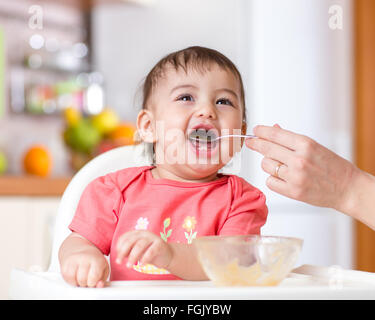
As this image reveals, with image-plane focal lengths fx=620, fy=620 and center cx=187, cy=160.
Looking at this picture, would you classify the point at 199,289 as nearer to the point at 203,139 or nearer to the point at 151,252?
the point at 151,252

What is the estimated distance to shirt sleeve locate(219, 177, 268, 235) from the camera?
0.72m

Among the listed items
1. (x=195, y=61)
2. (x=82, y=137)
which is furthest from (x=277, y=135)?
(x=82, y=137)

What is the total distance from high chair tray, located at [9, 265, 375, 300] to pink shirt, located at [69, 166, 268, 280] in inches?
3.6

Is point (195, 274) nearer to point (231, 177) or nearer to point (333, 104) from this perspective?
point (231, 177)

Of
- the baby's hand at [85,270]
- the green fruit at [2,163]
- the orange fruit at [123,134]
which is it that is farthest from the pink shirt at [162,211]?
the green fruit at [2,163]

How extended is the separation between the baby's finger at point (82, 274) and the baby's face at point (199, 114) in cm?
19

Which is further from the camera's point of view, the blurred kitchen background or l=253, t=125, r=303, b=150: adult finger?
the blurred kitchen background

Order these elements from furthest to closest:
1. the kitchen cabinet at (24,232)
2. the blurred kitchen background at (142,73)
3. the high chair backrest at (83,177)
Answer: the blurred kitchen background at (142,73), the kitchen cabinet at (24,232), the high chair backrest at (83,177)

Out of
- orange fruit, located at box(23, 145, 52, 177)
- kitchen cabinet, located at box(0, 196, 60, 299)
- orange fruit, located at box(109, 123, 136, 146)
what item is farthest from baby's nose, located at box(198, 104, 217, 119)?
orange fruit, located at box(23, 145, 52, 177)

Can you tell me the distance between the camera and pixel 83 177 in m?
0.98

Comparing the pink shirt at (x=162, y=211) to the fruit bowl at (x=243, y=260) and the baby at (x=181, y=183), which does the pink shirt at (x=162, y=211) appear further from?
the fruit bowl at (x=243, y=260)

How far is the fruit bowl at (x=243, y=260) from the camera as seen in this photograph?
22.1 inches

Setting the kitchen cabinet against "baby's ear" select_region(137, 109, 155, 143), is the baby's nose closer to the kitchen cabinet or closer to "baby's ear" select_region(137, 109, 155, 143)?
"baby's ear" select_region(137, 109, 155, 143)

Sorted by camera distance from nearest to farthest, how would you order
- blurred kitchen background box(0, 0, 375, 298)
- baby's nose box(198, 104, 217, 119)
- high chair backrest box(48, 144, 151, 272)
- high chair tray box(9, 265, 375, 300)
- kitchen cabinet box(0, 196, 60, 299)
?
high chair tray box(9, 265, 375, 300) < baby's nose box(198, 104, 217, 119) < high chair backrest box(48, 144, 151, 272) < kitchen cabinet box(0, 196, 60, 299) < blurred kitchen background box(0, 0, 375, 298)
